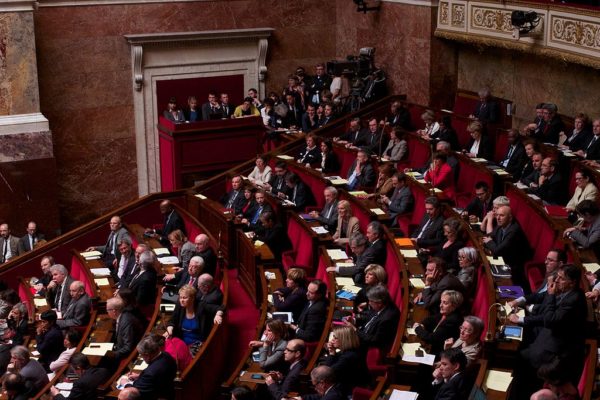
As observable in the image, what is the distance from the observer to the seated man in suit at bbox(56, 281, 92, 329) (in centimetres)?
685

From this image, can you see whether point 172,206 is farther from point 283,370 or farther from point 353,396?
point 353,396

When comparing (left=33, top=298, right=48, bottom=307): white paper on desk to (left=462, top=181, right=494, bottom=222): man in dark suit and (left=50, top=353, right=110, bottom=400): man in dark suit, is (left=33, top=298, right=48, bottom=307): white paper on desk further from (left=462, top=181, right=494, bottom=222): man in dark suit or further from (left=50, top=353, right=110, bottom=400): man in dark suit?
(left=462, top=181, right=494, bottom=222): man in dark suit

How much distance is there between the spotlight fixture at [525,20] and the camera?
29.8 feet

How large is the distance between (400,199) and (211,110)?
425 centimetres

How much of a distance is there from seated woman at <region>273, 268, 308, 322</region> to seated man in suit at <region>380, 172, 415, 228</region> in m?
1.73

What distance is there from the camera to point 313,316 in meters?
5.66

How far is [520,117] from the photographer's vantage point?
33.0 feet

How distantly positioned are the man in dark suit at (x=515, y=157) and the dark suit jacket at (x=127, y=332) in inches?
148

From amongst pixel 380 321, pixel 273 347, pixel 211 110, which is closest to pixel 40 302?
pixel 273 347

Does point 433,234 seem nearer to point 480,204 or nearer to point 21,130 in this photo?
point 480,204

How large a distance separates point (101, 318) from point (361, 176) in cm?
297

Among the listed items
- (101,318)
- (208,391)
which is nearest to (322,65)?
(101,318)

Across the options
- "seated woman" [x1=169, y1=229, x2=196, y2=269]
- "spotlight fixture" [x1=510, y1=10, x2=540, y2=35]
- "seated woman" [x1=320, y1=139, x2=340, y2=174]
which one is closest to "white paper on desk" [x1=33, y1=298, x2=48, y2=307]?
"seated woman" [x1=169, y1=229, x2=196, y2=269]

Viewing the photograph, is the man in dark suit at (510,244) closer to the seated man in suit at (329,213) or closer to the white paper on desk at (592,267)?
the white paper on desk at (592,267)
